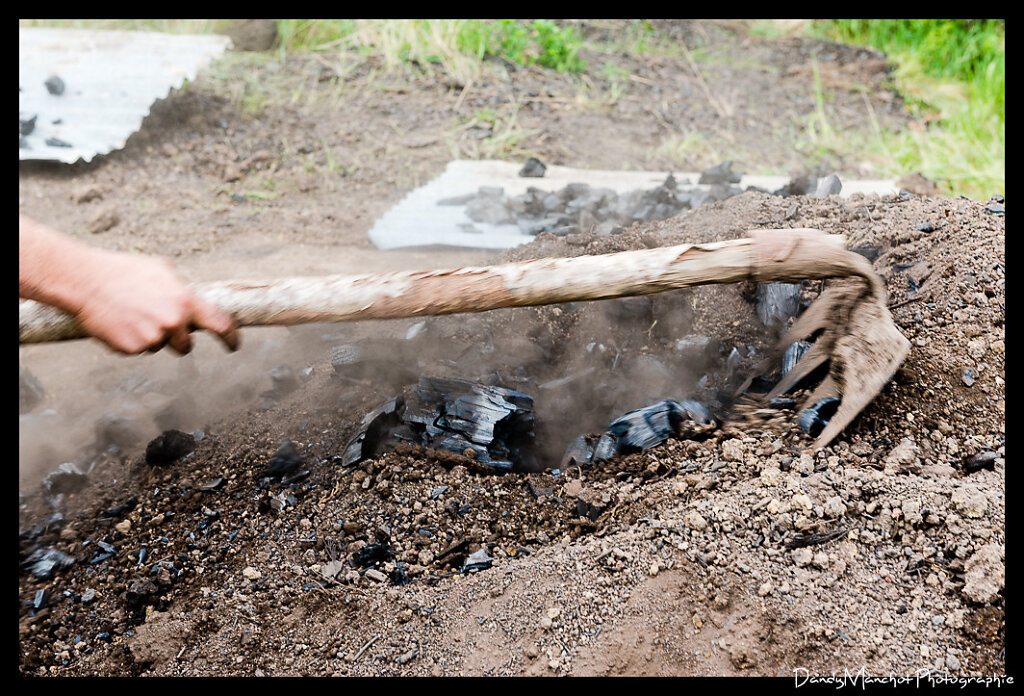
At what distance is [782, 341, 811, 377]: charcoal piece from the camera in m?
2.73

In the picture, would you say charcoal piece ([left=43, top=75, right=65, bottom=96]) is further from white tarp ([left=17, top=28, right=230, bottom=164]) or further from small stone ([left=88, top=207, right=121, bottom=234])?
small stone ([left=88, top=207, right=121, bottom=234])

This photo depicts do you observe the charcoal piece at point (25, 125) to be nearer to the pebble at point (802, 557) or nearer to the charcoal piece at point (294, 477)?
the charcoal piece at point (294, 477)

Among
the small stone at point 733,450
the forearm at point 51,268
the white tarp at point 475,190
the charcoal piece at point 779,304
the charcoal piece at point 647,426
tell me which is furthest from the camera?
the white tarp at point 475,190

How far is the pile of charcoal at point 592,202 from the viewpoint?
4.61 m

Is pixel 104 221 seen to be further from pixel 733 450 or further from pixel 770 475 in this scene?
pixel 770 475

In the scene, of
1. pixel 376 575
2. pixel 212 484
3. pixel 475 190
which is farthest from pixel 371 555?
pixel 475 190

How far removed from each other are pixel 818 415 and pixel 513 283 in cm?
120

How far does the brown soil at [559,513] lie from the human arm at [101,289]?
2.93ft

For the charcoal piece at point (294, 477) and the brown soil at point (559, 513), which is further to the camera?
the charcoal piece at point (294, 477)

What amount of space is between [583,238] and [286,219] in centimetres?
294

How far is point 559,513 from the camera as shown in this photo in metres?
2.33

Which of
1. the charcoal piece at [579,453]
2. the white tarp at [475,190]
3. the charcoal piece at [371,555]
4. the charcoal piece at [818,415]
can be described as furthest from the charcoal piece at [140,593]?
the white tarp at [475,190]

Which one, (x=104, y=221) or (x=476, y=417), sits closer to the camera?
(x=476, y=417)
